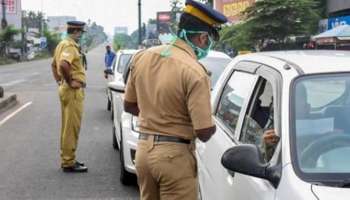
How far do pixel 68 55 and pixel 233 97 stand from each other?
3.60 m

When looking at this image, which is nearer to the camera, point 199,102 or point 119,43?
point 199,102

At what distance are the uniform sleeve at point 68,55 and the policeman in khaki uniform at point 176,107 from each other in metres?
4.11

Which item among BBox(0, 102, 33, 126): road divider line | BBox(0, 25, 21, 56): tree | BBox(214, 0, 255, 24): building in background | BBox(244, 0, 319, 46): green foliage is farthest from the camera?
BBox(0, 25, 21, 56): tree

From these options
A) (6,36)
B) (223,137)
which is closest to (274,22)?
(223,137)

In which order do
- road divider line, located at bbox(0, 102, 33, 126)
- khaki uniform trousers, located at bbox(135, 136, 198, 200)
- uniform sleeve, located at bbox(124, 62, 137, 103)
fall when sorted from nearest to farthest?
khaki uniform trousers, located at bbox(135, 136, 198, 200), uniform sleeve, located at bbox(124, 62, 137, 103), road divider line, located at bbox(0, 102, 33, 126)

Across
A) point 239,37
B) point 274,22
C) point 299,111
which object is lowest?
point 299,111

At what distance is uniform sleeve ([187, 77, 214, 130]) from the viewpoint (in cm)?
369

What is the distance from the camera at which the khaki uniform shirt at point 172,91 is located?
12.2 ft

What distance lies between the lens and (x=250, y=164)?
3.31 meters

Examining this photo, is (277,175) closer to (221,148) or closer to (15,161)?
(221,148)

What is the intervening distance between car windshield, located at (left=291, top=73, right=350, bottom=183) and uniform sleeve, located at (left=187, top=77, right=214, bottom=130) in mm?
475

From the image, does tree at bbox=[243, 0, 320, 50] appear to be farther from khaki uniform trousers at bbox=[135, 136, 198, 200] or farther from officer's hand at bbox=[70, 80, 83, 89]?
A: khaki uniform trousers at bbox=[135, 136, 198, 200]

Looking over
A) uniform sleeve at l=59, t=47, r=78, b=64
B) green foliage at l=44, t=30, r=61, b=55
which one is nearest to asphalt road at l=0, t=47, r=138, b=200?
uniform sleeve at l=59, t=47, r=78, b=64

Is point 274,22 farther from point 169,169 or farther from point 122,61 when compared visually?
point 169,169
